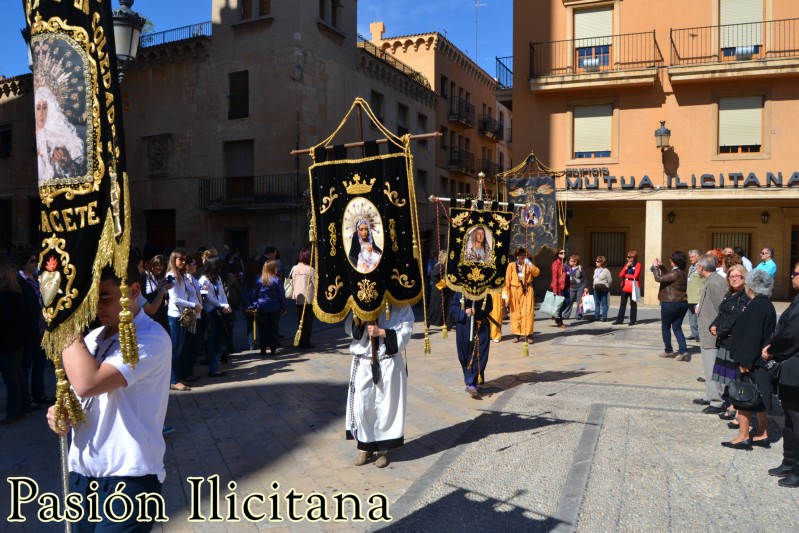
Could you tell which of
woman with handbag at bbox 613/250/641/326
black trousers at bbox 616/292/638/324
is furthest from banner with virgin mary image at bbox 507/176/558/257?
black trousers at bbox 616/292/638/324

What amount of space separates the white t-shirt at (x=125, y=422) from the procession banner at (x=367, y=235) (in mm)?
3073

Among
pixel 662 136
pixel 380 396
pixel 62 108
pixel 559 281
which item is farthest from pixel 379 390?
pixel 662 136

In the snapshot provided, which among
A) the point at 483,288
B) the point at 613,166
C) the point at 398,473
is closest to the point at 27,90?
the point at 613,166

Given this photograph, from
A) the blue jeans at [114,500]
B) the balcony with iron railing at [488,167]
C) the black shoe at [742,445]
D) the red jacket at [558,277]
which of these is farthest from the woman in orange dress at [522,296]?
the balcony with iron railing at [488,167]

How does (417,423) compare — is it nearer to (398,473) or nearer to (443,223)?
(398,473)

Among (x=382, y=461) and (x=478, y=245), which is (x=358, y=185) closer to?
(x=382, y=461)

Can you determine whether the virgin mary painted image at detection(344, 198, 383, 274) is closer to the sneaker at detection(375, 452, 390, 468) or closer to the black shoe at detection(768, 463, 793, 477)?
the sneaker at detection(375, 452, 390, 468)

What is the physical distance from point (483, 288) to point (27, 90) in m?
28.1

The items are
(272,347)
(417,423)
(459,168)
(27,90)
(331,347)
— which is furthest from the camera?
(459,168)

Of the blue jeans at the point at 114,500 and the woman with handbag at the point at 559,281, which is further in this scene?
the woman with handbag at the point at 559,281

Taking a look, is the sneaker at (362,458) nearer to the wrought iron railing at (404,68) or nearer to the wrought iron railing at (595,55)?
the wrought iron railing at (595,55)

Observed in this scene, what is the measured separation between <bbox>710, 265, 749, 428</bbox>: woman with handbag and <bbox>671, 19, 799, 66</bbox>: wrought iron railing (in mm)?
15230

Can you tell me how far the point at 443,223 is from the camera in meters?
34.1

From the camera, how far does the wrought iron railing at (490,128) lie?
37.3 metres
